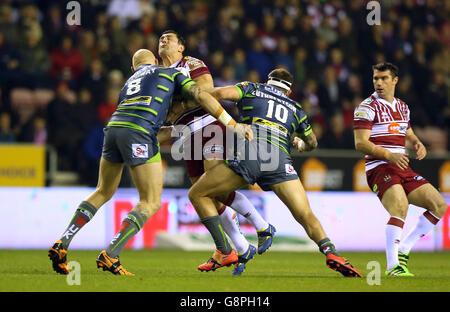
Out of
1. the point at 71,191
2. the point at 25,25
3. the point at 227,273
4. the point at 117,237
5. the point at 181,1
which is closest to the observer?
the point at 117,237

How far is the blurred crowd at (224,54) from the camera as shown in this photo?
14.5 m

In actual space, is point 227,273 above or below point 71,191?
below

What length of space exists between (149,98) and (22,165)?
6.43 metres

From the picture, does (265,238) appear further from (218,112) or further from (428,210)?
(428,210)

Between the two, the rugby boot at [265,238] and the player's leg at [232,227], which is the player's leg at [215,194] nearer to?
the player's leg at [232,227]

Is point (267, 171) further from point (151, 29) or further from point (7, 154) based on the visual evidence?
point (151, 29)

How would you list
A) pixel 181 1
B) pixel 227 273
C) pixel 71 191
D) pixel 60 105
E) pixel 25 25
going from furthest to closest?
1. pixel 181 1
2. pixel 25 25
3. pixel 60 105
4. pixel 71 191
5. pixel 227 273

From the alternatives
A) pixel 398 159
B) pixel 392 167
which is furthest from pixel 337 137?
pixel 398 159

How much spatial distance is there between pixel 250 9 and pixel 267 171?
35.9 ft

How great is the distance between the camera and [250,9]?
1842cm

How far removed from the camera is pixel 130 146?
7742 mm

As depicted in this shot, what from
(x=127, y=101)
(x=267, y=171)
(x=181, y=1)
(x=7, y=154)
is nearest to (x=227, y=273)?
(x=267, y=171)

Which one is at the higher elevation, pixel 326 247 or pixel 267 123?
pixel 267 123
